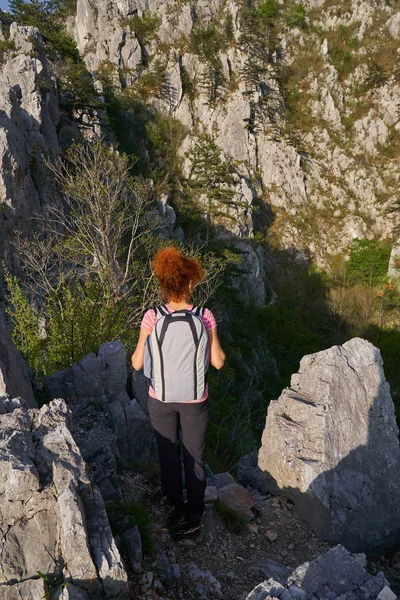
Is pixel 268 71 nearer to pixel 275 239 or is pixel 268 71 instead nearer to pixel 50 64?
pixel 275 239

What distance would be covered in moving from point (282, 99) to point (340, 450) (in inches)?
1428

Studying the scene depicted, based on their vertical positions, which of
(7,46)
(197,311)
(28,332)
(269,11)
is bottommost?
(28,332)

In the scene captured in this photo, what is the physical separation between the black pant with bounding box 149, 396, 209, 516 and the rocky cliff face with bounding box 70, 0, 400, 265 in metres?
25.6

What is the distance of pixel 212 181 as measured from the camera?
26.4 meters

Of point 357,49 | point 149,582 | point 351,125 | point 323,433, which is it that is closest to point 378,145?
point 351,125

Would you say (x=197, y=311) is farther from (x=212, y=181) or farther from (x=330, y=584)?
(x=212, y=181)

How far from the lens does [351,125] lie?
3288 centimetres

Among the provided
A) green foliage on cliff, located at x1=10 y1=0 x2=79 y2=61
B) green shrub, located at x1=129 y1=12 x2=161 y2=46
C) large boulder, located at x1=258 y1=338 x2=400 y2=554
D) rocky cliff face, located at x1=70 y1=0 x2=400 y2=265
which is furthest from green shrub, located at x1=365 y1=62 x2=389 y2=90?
large boulder, located at x1=258 y1=338 x2=400 y2=554

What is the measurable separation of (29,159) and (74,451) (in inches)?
628

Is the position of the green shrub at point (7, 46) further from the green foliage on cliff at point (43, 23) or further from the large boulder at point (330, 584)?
the large boulder at point (330, 584)

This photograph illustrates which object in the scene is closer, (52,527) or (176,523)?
(52,527)

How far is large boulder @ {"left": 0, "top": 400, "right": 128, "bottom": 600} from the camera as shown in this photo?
1.94 m

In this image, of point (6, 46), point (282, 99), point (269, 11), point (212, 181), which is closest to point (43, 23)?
point (6, 46)

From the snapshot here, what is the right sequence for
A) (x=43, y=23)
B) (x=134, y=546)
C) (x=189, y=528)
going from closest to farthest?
(x=134, y=546) < (x=189, y=528) < (x=43, y=23)
